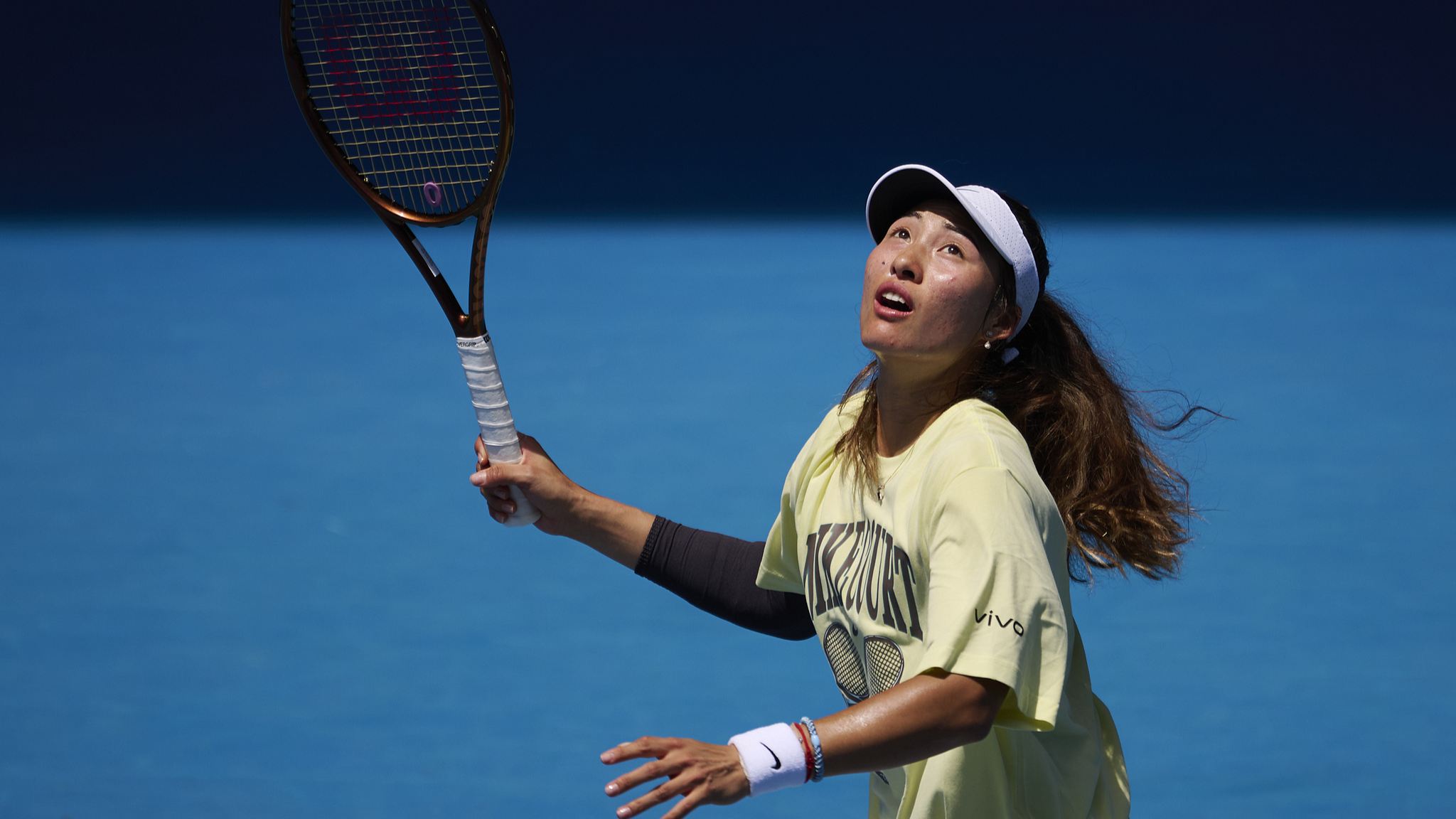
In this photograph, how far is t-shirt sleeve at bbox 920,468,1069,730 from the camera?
145cm

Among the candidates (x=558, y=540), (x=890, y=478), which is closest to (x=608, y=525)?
(x=890, y=478)

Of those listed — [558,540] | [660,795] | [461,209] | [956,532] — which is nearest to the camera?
[660,795]

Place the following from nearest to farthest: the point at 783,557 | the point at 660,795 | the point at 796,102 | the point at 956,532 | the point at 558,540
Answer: the point at 660,795
the point at 956,532
the point at 783,557
the point at 558,540
the point at 796,102

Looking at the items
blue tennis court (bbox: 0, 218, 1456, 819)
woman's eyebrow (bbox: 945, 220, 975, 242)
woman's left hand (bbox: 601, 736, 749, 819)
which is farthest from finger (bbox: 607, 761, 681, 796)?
blue tennis court (bbox: 0, 218, 1456, 819)

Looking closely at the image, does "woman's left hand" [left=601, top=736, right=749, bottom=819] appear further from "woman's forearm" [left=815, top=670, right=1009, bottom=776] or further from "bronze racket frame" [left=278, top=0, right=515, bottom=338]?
"bronze racket frame" [left=278, top=0, right=515, bottom=338]

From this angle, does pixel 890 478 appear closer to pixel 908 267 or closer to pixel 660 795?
pixel 908 267

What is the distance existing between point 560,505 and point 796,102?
8.56 m

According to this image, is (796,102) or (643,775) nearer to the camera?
(643,775)

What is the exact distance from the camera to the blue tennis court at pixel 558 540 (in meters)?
3.26

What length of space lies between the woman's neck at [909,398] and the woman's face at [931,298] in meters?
0.02

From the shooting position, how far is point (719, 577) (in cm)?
215

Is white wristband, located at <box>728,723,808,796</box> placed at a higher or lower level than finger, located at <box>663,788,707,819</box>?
higher

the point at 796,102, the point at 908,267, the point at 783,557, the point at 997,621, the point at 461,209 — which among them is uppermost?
the point at 908,267

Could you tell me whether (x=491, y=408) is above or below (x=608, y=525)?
above
